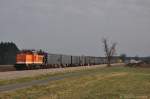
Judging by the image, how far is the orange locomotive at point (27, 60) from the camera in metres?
60.1

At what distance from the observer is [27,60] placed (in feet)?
198

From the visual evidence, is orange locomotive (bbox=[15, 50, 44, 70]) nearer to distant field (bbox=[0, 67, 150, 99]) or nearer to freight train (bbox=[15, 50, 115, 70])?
freight train (bbox=[15, 50, 115, 70])

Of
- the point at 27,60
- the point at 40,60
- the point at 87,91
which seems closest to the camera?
the point at 87,91

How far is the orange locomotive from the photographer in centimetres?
6009

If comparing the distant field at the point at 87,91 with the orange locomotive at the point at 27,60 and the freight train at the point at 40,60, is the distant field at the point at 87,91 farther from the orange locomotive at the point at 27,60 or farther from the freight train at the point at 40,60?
the freight train at the point at 40,60

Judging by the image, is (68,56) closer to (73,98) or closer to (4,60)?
(4,60)

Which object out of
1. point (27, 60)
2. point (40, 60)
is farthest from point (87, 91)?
point (40, 60)

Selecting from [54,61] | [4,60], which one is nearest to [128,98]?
[54,61]

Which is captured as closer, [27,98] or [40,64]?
[27,98]

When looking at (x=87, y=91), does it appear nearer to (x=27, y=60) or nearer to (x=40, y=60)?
(x=27, y=60)

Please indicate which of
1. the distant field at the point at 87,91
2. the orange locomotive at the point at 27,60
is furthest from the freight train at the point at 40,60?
the distant field at the point at 87,91

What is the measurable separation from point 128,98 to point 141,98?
71 centimetres

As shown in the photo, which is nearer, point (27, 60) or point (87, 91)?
point (87, 91)

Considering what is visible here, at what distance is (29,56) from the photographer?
61.0 meters
